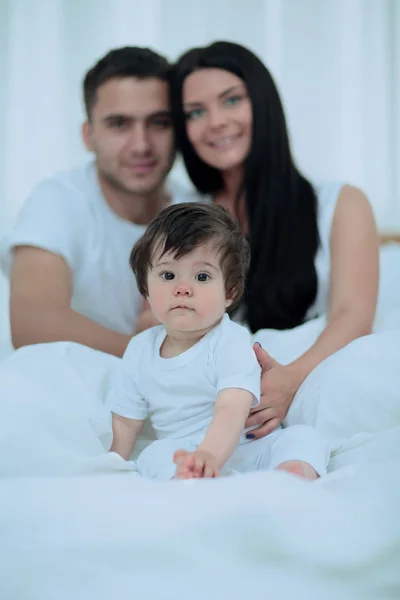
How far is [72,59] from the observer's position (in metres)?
2.52

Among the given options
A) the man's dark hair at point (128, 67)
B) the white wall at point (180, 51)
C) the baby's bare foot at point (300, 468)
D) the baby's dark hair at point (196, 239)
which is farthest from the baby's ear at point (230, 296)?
the white wall at point (180, 51)

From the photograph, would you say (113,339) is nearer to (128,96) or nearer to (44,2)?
(128,96)

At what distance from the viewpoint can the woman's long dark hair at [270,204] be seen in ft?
5.58

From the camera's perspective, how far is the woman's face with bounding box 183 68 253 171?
174 cm

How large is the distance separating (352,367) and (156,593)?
2.10ft

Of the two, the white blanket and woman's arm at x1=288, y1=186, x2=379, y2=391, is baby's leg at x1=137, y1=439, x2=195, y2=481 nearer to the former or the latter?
the white blanket

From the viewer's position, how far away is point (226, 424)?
954 mm

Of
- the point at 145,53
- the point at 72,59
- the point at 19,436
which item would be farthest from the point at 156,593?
the point at 72,59

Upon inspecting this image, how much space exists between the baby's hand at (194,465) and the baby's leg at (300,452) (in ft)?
0.43

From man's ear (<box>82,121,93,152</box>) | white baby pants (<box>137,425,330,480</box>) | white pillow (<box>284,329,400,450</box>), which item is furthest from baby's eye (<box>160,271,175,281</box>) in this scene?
man's ear (<box>82,121,93,152</box>)

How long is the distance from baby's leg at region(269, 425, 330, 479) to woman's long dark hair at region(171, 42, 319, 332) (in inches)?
26.4

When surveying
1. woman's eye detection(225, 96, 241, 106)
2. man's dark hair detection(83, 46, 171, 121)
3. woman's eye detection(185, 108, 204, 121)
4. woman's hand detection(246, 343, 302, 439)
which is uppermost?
man's dark hair detection(83, 46, 171, 121)

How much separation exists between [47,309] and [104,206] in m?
0.39

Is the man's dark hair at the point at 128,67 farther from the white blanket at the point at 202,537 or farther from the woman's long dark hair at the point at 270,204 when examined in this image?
the white blanket at the point at 202,537
